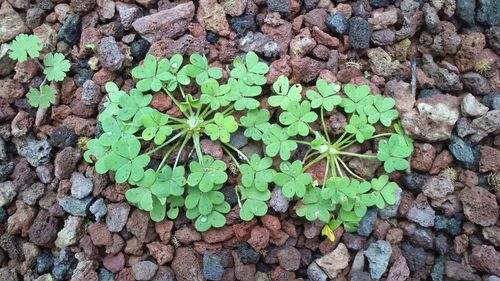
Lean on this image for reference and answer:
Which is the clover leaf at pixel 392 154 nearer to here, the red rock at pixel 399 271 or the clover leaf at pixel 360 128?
the clover leaf at pixel 360 128

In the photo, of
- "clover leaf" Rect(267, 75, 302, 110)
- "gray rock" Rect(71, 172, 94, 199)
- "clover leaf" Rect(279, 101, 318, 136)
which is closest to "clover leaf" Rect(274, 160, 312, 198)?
"clover leaf" Rect(279, 101, 318, 136)

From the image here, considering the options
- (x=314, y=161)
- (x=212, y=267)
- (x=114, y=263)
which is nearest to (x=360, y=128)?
(x=314, y=161)

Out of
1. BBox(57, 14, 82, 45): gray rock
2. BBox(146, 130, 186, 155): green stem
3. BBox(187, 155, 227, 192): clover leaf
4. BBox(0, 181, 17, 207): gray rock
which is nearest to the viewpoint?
BBox(187, 155, 227, 192): clover leaf

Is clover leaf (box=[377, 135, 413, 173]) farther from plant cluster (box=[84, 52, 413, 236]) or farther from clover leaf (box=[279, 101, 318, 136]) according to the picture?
clover leaf (box=[279, 101, 318, 136])

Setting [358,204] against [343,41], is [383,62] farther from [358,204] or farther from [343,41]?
[358,204]

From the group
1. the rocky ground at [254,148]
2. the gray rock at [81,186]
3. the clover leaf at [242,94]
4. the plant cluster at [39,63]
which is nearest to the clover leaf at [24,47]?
the plant cluster at [39,63]

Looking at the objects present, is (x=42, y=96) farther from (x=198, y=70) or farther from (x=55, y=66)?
(x=198, y=70)

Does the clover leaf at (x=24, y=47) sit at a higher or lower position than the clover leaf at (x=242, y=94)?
higher
